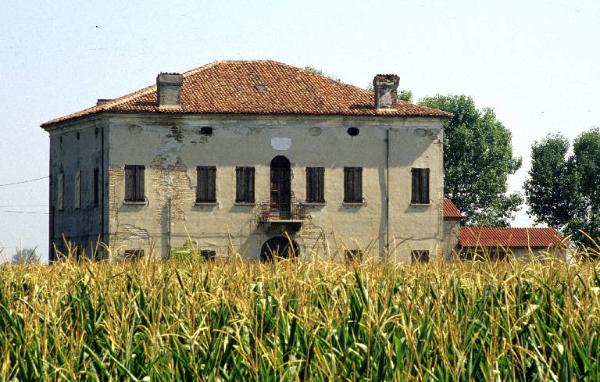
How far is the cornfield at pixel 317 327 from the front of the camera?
6426mm

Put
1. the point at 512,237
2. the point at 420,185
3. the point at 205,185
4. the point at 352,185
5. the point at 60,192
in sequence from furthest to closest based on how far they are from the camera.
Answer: the point at 512,237, the point at 60,192, the point at 420,185, the point at 352,185, the point at 205,185

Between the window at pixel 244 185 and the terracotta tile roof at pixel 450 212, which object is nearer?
the window at pixel 244 185

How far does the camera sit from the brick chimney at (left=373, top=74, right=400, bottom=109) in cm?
3550

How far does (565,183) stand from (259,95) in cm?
2494

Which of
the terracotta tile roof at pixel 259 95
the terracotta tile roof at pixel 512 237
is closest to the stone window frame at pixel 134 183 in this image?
the terracotta tile roof at pixel 259 95

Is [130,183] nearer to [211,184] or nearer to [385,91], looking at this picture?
[211,184]

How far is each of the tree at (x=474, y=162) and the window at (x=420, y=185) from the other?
63.9ft

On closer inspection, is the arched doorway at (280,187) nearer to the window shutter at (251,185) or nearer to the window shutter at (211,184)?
the window shutter at (251,185)

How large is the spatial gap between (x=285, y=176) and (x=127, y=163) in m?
4.52

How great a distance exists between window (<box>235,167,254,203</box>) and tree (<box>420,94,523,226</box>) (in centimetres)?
2173

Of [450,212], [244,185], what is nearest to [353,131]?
[244,185]

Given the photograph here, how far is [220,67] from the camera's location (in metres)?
36.8

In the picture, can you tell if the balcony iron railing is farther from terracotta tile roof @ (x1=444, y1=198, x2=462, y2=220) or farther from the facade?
terracotta tile roof @ (x1=444, y1=198, x2=462, y2=220)

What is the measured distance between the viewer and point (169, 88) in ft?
113
